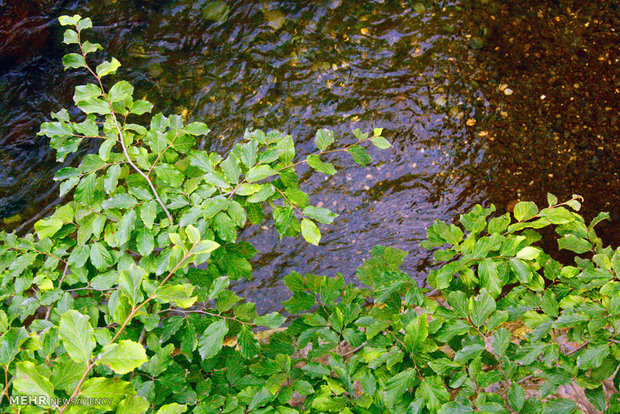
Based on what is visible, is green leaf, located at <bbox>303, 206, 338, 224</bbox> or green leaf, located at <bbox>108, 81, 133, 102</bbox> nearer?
green leaf, located at <bbox>303, 206, 338, 224</bbox>

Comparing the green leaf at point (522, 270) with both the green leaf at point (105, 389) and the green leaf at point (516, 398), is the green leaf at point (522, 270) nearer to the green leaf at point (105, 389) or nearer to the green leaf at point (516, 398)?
the green leaf at point (516, 398)

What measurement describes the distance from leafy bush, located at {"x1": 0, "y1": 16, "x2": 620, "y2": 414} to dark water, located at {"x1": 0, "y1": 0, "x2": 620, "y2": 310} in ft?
4.47

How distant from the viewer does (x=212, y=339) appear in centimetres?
114

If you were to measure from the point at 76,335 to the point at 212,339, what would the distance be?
0.39 metres

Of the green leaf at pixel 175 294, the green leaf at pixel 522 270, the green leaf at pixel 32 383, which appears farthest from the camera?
the green leaf at pixel 522 270

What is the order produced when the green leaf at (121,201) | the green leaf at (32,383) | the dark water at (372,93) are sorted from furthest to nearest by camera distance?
the dark water at (372,93), the green leaf at (121,201), the green leaf at (32,383)

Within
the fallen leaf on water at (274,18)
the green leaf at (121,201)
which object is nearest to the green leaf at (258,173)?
the green leaf at (121,201)

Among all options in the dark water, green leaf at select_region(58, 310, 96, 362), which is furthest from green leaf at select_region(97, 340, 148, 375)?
the dark water

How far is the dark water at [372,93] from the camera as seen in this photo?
8.83 feet

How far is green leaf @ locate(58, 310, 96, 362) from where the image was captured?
31.5 inches

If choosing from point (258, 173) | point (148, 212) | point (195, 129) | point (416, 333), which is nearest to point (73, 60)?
point (195, 129)

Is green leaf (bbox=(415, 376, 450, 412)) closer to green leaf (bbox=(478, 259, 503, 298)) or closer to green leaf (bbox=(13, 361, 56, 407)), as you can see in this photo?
green leaf (bbox=(478, 259, 503, 298))

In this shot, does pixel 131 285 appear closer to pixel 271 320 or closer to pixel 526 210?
pixel 271 320

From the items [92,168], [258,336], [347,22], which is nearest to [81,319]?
[92,168]
